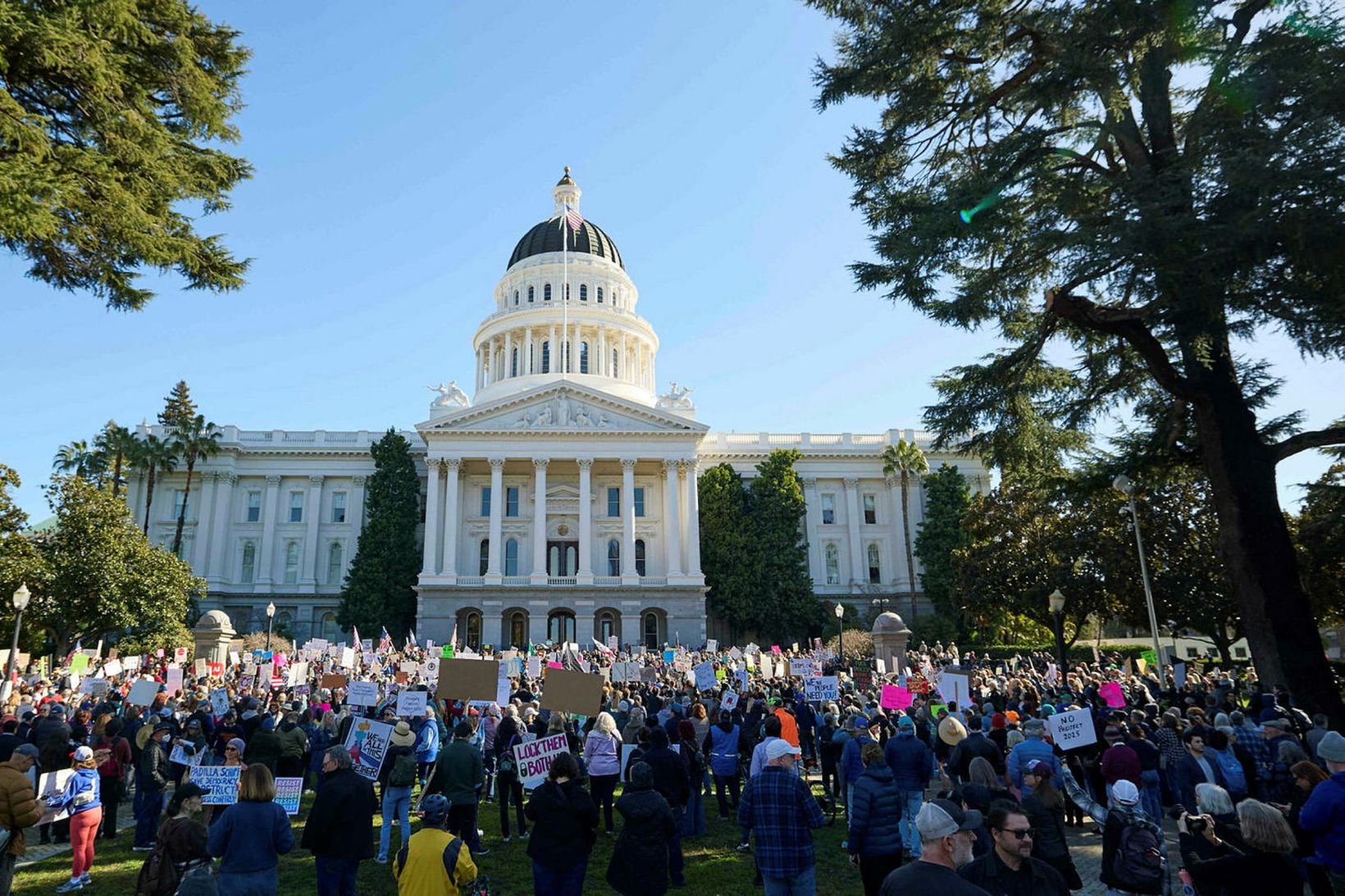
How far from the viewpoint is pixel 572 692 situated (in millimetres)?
12539

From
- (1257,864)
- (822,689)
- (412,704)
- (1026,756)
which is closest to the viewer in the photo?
(1257,864)

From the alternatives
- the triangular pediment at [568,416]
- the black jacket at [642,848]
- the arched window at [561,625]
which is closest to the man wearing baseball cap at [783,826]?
the black jacket at [642,848]

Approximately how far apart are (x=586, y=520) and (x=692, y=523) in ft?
22.2

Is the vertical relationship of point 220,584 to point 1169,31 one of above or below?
below

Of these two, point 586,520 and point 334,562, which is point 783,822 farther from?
point 334,562

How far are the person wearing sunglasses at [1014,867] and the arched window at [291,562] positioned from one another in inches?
2421

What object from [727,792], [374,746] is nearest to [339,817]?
[374,746]

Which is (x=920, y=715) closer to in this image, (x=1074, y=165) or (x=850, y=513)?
(x=1074, y=165)

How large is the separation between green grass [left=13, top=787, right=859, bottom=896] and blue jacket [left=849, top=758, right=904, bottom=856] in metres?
2.42

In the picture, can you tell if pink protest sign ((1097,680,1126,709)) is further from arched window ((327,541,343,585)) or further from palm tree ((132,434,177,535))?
palm tree ((132,434,177,535))

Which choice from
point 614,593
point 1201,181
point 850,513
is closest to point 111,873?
point 1201,181

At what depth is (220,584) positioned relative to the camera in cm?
5822

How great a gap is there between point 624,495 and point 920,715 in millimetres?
40949

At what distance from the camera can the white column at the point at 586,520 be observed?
54.3m
